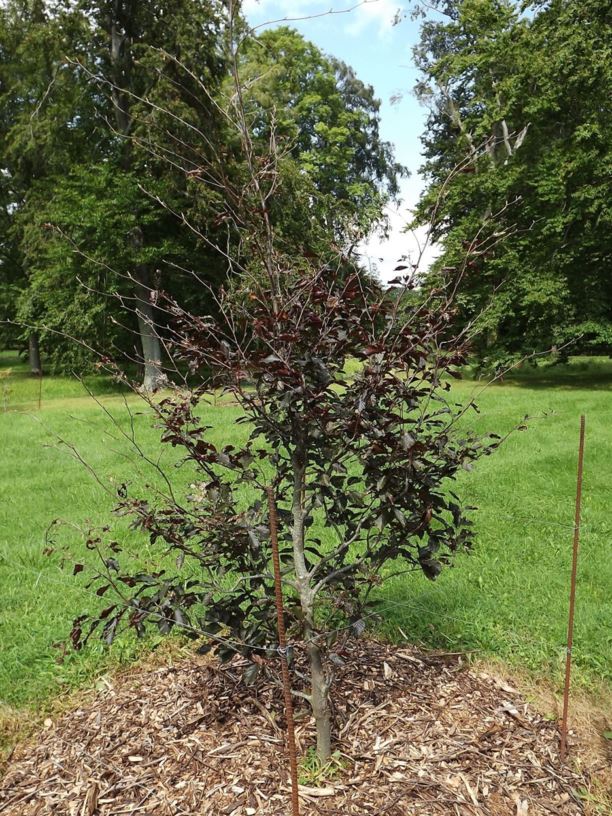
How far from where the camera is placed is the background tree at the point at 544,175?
49.6ft

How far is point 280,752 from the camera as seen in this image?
2307 mm

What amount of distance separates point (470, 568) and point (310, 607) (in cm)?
241

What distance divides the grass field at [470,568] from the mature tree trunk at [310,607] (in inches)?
23.7

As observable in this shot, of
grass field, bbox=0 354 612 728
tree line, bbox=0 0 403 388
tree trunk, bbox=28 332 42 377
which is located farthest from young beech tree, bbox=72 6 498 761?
tree trunk, bbox=28 332 42 377

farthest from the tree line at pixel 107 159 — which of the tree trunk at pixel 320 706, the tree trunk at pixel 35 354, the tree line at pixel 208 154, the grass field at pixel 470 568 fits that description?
the tree trunk at pixel 320 706

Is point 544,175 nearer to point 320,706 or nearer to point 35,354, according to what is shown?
point 320,706

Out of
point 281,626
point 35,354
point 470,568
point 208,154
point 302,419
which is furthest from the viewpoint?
point 35,354

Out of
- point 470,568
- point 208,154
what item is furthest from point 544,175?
point 470,568

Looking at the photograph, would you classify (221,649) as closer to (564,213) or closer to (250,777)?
(250,777)

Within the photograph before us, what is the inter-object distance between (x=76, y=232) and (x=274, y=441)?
52.0 feet

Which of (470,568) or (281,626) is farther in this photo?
(470,568)

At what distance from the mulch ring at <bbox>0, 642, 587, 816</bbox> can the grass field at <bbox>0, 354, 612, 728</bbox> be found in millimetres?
370

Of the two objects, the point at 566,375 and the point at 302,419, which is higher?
the point at 302,419

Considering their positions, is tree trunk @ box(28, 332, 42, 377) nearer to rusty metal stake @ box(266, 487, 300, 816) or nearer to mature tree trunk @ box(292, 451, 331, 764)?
mature tree trunk @ box(292, 451, 331, 764)
